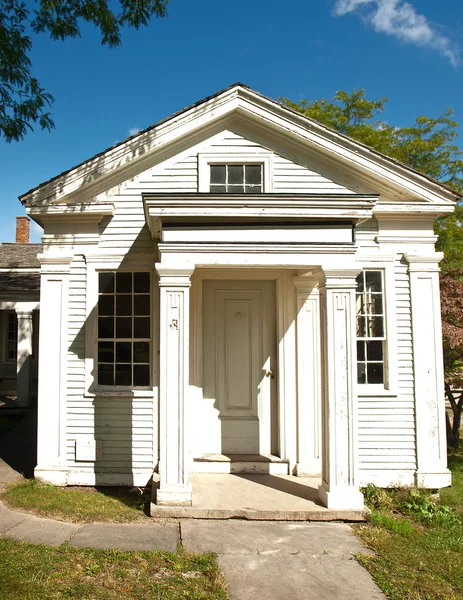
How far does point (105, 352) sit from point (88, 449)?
55.0 inches

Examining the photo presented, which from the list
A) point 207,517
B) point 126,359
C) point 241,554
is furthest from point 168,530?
point 126,359

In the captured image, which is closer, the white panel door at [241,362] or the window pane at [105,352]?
the window pane at [105,352]

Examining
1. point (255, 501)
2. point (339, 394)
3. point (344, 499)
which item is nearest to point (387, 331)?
point (339, 394)

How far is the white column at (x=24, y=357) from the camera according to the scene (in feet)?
39.7

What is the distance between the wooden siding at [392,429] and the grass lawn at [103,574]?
10.5ft

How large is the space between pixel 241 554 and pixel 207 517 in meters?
0.93

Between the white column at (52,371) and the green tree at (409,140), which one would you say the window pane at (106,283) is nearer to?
the white column at (52,371)

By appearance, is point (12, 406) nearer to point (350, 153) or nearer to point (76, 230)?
point (76, 230)

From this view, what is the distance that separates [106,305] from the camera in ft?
23.5

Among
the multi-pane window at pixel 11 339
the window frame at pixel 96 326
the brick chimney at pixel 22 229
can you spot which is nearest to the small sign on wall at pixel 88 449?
the window frame at pixel 96 326

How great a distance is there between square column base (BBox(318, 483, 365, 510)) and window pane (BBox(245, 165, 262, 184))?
14.5 ft

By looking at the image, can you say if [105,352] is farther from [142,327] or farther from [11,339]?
[11,339]

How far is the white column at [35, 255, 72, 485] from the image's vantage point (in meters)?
6.83

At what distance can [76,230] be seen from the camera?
7133 mm
